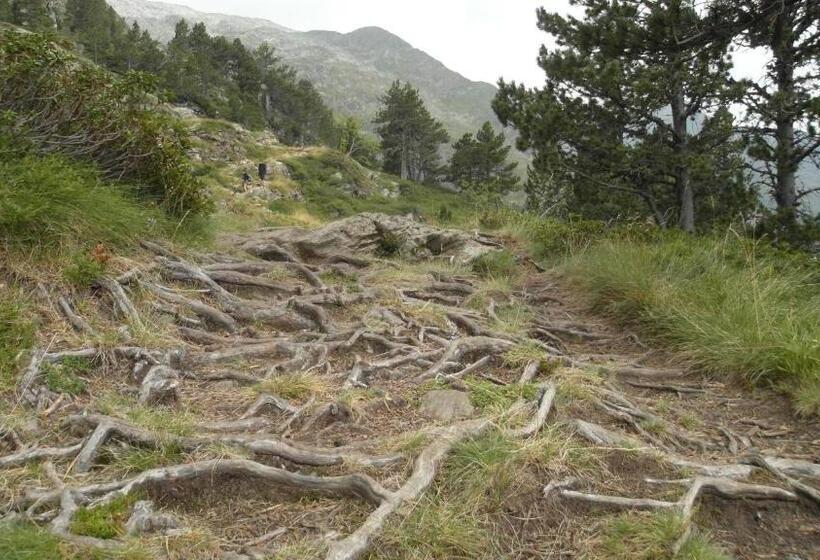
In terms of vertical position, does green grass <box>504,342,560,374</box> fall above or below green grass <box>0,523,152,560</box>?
above

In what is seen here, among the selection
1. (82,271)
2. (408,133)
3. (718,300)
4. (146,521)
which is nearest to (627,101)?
(718,300)

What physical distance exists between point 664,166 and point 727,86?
1.63 m

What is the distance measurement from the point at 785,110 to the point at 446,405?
8812 mm

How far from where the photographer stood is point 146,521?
2289 millimetres

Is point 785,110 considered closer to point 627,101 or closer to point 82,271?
point 627,101

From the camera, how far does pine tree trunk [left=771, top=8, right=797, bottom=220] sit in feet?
30.0

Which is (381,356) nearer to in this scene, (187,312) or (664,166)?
(187,312)

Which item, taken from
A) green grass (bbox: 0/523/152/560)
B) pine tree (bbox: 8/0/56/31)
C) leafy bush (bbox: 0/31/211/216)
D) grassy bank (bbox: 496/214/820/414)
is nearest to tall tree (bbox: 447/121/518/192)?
pine tree (bbox: 8/0/56/31)

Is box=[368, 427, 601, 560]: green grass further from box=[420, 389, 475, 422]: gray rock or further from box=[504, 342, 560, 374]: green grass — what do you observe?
box=[504, 342, 560, 374]: green grass

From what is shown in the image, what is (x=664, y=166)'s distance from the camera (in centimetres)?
1059

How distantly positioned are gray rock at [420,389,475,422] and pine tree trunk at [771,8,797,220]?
25.8ft

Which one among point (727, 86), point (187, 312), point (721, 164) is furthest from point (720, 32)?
point (187, 312)

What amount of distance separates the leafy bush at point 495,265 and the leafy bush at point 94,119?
4235 millimetres

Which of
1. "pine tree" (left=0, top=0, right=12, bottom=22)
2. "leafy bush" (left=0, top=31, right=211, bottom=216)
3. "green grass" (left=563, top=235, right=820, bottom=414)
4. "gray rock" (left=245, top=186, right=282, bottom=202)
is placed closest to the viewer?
"green grass" (left=563, top=235, right=820, bottom=414)
